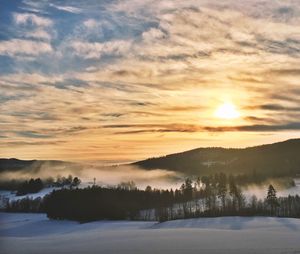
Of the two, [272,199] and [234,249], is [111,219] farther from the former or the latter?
[234,249]

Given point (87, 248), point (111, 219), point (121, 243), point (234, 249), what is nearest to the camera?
point (234, 249)

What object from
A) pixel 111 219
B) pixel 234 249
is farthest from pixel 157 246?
pixel 111 219

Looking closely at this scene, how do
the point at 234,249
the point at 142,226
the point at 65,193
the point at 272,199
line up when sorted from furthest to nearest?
1. the point at 272,199
2. the point at 65,193
3. the point at 142,226
4. the point at 234,249

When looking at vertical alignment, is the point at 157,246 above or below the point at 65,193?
below

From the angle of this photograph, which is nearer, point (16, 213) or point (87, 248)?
point (87, 248)

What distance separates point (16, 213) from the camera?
17912 centimetres

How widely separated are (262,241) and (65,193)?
90238 mm

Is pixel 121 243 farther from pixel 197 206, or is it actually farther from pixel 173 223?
pixel 197 206

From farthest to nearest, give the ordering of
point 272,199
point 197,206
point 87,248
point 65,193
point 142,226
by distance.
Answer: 1. point 197,206
2. point 272,199
3. point 65,193
4. point 142,226
5. point 87,248

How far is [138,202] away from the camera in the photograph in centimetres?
15712

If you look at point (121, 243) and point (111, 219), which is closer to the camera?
point (121, 243)

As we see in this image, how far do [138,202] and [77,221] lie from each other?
3324 centimetres

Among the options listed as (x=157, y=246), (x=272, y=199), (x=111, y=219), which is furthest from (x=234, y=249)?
(x=272, y=199)

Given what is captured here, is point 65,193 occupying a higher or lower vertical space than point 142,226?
higher
